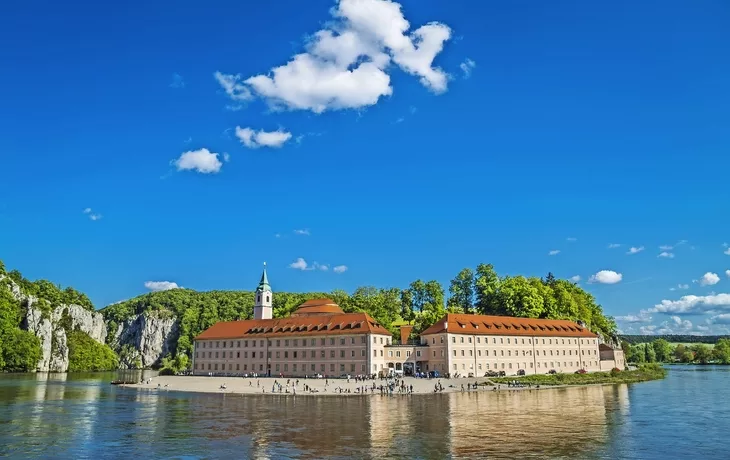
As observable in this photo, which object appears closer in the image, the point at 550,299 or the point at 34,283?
the point at 550,299

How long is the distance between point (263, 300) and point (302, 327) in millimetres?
22503

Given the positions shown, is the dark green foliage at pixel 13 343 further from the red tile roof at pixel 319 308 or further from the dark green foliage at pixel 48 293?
the red tile roof at pixel 319 308

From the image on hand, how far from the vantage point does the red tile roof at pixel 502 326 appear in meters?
91.9

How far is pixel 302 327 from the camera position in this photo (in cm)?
10019

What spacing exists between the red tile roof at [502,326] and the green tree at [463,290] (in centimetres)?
2022

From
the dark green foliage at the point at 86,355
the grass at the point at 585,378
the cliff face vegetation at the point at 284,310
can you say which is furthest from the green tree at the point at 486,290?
the dark green foliage at the point at 86,355

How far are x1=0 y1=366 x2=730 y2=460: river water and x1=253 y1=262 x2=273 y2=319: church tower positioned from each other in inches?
1966

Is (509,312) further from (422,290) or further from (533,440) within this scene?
(533,440)

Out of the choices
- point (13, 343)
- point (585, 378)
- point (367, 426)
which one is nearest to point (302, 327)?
point (585, 378)

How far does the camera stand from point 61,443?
120ft

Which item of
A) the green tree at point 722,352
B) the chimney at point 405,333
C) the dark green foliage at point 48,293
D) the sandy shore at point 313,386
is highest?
the dark green foliage at point 48,293

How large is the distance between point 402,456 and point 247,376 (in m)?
74.2

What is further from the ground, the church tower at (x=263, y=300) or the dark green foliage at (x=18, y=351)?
the church tower at (x=263, y=300)

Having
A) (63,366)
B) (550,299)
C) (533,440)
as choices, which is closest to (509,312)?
(550,299)
